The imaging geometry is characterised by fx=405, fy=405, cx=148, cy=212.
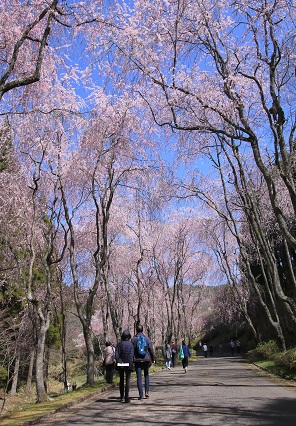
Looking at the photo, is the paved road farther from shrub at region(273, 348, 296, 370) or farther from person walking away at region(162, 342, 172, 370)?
person walking away at region(162, 342, 172, 370)

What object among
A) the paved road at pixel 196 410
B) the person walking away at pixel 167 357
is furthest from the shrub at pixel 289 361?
the person walking away at pixel 167 357

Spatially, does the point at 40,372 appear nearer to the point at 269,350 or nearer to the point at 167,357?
the point at 269,350

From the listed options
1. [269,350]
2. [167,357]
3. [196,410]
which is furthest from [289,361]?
[167,357]

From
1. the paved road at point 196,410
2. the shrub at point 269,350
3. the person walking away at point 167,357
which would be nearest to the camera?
the paved road at point 196,410

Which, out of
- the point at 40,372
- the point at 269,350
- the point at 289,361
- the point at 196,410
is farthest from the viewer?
the point at 269,350

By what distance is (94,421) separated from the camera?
6.20 metres

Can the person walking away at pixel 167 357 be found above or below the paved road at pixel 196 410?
above

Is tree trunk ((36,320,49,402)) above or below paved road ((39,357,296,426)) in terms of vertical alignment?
above

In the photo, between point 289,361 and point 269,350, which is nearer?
point 289,361

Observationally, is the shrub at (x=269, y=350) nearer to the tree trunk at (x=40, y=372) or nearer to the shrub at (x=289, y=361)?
the shrub at (x=289, y=361)

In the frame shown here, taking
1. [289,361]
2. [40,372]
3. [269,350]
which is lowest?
[289,361]

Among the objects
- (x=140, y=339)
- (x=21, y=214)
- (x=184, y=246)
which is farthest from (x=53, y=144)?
(x=184, y=246)

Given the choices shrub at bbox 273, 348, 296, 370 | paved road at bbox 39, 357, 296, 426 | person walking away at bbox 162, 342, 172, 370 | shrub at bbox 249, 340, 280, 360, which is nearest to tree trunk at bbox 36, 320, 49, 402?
paved road at bbox 39, 357, 296, 426

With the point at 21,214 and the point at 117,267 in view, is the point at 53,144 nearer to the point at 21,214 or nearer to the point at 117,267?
the point at 21,214
